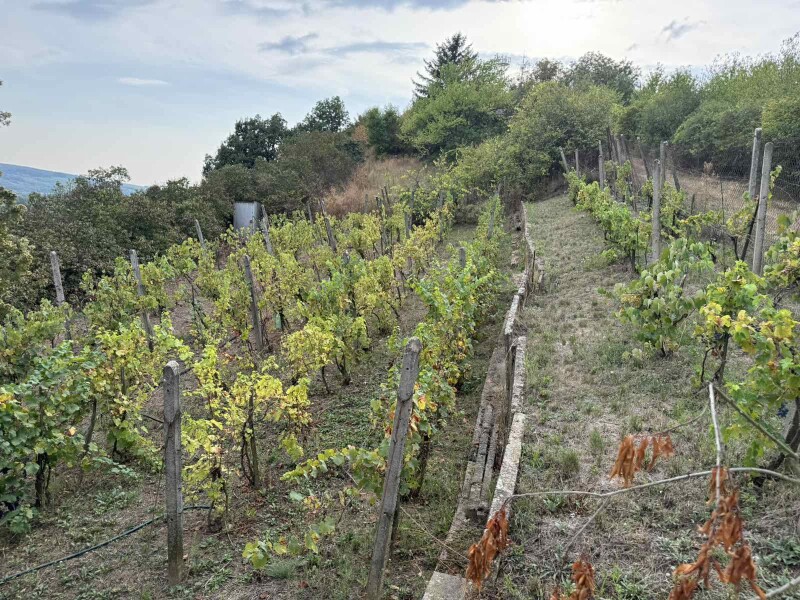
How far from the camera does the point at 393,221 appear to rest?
53.0 feet

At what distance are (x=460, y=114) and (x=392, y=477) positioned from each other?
2970 cm

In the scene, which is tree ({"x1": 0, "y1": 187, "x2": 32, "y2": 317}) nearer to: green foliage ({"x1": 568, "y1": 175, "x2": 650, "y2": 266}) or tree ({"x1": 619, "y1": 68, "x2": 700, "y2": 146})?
green foliage ({"x1": 568, "y1": 175, "x2": 650, "y2": 266})

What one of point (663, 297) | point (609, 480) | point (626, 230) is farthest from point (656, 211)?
point (609, 480)

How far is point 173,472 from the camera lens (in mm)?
3506

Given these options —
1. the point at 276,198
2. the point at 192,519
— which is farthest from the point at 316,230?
the point at 192,519

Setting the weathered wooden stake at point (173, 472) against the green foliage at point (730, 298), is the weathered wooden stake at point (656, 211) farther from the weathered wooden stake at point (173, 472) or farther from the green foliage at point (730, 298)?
the weathered wooden stake at point (173, 472)

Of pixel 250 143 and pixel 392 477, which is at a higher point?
pixel 250 143

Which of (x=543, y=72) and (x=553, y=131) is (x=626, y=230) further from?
(x=543, y=72)

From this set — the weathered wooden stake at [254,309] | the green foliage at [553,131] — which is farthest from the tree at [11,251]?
the green foliage at [553,131]

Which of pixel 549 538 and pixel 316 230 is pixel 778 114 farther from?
pixel 549 538

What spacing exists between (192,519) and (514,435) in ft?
8.90

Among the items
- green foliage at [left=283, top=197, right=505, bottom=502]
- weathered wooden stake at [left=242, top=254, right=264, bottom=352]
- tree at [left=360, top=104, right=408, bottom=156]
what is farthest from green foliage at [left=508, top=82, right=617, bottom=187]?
weathered wooden stake at [left=242, top=254, right=264, bottom=352]

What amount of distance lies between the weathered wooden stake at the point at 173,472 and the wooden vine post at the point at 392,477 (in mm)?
1349

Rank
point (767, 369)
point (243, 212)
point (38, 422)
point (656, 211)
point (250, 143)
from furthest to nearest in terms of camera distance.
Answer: point (250, 143)
point (243, 212)
point (656, 211)
point (38, 422)
point (767, 369)
